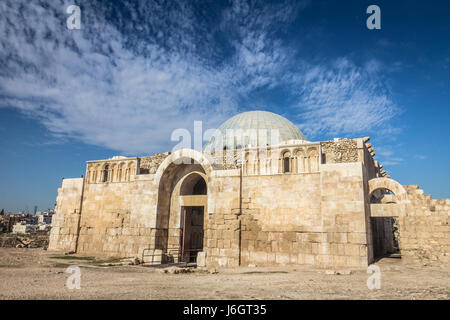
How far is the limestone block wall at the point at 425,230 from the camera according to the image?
12.8m

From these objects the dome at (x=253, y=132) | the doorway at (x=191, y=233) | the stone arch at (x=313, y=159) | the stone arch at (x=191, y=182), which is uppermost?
the dome at (x=253, y=132)

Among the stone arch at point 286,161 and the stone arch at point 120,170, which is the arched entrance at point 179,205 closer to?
the stone arch at point 120,170

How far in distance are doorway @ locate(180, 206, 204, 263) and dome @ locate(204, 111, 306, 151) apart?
20.4 feet

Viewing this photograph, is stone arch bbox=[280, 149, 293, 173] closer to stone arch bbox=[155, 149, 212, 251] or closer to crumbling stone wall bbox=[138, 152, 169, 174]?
stone arch bbox=[155, 149, 212, 251]

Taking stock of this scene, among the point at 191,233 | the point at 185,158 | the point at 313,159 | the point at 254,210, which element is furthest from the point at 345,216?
the point at 191,233

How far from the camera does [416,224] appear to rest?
13.3 m

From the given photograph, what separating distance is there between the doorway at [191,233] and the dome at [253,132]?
621 centimetres

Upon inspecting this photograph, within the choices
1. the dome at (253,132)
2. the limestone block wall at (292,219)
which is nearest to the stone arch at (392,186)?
the limestone block wall at (292,219)

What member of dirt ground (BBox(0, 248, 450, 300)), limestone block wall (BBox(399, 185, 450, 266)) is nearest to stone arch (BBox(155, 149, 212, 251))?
dirt ground (BBox(0, 248, 450, 300))

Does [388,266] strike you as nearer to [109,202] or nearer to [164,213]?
[164,213]

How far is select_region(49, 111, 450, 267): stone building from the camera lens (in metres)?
13.1
